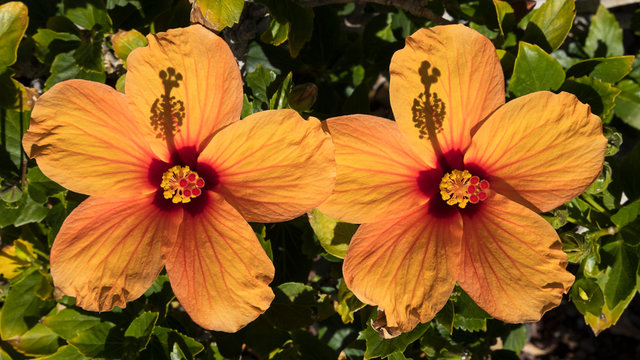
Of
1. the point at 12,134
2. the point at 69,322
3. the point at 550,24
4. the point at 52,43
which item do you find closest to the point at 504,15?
the point at 550,24

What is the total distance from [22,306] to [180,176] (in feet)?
5.14

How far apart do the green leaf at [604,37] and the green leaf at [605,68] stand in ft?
2.61

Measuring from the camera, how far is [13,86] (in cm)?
261

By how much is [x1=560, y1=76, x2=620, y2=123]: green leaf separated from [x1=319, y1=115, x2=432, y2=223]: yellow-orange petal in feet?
3.02

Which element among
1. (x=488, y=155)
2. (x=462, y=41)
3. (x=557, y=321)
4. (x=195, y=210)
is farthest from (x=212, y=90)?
(x=557, y=321)

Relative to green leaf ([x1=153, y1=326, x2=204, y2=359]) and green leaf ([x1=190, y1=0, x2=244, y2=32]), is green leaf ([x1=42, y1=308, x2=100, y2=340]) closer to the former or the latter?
green leaf ([x1=153, y1=326, x2=204, y2=359])

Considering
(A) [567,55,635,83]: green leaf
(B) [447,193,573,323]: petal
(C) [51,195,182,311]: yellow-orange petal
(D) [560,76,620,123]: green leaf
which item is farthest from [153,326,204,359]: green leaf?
(A) [567,55,635,83]: green leaf

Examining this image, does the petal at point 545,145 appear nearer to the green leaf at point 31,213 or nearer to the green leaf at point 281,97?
the green leaf at point 281,97

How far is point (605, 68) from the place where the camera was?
264 centimetres

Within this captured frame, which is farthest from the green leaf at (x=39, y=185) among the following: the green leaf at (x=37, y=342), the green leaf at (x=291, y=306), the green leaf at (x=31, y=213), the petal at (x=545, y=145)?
the petal at (x=545, y=145)

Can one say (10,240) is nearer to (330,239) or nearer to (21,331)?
(21,331)

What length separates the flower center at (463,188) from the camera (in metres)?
2.03

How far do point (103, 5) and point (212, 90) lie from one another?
1.11 meters

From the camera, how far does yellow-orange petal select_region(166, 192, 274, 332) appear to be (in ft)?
6.40
